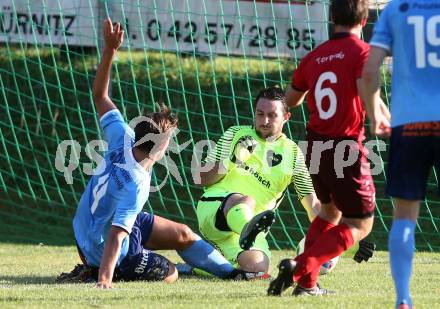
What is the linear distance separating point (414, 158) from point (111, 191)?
2.06 m

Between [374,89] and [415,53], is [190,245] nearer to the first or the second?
[374,89]

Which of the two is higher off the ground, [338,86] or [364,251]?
[338,86]

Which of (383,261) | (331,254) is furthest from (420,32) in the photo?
(383,261)

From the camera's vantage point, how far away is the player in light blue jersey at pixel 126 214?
19.4 ft

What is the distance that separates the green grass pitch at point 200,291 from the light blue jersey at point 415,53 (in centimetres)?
105

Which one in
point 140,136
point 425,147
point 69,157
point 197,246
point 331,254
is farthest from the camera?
point 69,157

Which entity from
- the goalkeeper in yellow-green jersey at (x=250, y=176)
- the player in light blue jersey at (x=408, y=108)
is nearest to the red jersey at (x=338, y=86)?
the player in light blue jersey at (x=408, y=108)

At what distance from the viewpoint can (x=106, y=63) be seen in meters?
5.98

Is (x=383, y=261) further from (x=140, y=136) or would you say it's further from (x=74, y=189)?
(x=74, y=189)

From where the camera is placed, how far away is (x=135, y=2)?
10375mm

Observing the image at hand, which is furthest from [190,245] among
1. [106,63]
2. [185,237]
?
[106,63]

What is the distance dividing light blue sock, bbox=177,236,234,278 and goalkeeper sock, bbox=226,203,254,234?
8.1 inches

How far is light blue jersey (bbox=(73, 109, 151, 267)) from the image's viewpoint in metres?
5.99

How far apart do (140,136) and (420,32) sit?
1933mm
